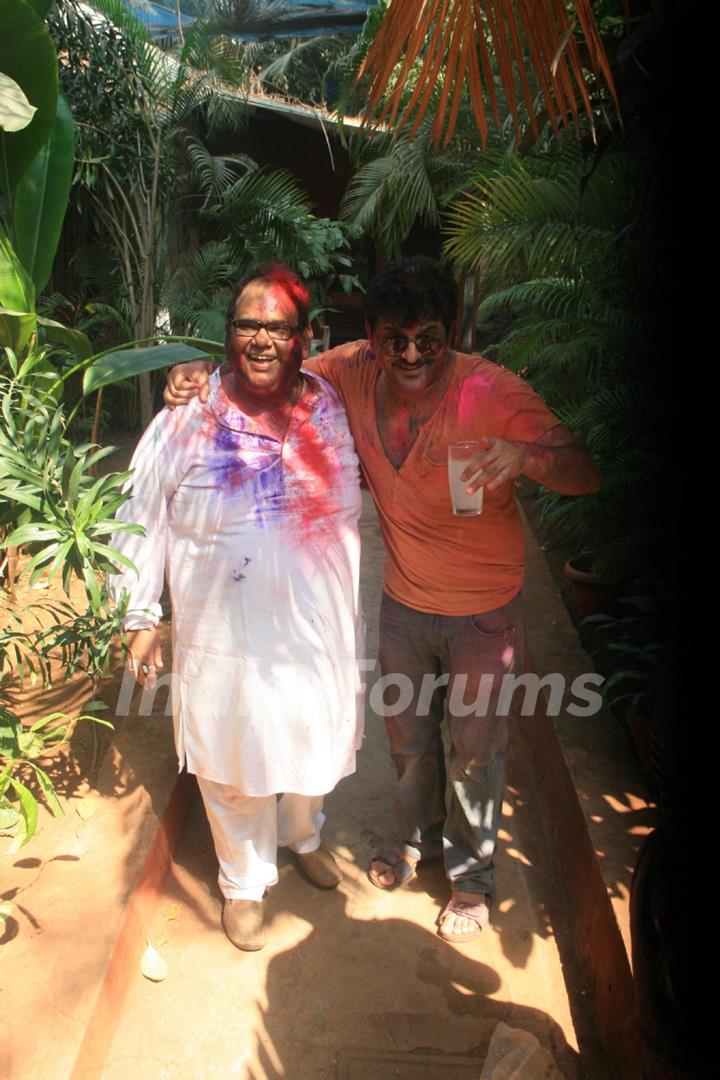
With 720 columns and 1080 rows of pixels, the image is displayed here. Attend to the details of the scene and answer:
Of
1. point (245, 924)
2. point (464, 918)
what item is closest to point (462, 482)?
point (464, 918)

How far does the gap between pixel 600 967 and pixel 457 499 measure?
1.42 m

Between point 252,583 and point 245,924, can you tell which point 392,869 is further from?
point 252,583

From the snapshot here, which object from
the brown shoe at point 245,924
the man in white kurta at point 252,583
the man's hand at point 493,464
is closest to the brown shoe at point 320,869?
the brown shoe at point 245,924

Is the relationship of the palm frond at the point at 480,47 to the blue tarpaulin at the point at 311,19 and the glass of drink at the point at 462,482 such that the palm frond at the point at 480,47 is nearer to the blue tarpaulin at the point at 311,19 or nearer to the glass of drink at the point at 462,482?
the glass of drink at the point at 462,482

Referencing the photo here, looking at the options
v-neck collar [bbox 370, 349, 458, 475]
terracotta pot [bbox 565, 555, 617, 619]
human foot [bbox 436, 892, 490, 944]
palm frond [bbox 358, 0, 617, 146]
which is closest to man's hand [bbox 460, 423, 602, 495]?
v-neck collar [bbox 370, 349, 458, 475]

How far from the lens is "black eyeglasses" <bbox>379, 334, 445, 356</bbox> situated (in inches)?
94.0

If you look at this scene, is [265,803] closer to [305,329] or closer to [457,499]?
[457,499]

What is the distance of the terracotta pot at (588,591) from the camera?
15.2 ft

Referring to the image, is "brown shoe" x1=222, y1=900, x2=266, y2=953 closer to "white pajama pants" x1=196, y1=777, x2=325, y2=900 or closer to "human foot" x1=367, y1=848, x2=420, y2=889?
"white pajama pants" x1=196, y1=777, x2=325, y2=900

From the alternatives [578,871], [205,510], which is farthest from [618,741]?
[205,510]

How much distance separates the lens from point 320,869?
3.07 meters

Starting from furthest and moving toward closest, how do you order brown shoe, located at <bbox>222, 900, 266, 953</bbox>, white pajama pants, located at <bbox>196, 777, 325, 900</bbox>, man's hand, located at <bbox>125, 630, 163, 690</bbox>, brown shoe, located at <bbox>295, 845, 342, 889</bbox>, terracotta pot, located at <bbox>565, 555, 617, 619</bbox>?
terracotta pot, located at <bbox>565, 555, 617, 619</bbox>
brown shoe, located at <bbox>295, 845, 342, 889</bbox>
brown shoe, located at <bbox>222, 900, 266, 953</bbox>
white pajama pants, located at <bbox>196, 777, 325, 900</bbox>
man's hand, located at <bbox>125, 630, 163, 690</bbox>

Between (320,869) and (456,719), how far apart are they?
81 centimetres

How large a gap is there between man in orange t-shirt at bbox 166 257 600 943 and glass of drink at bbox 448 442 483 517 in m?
0.03
